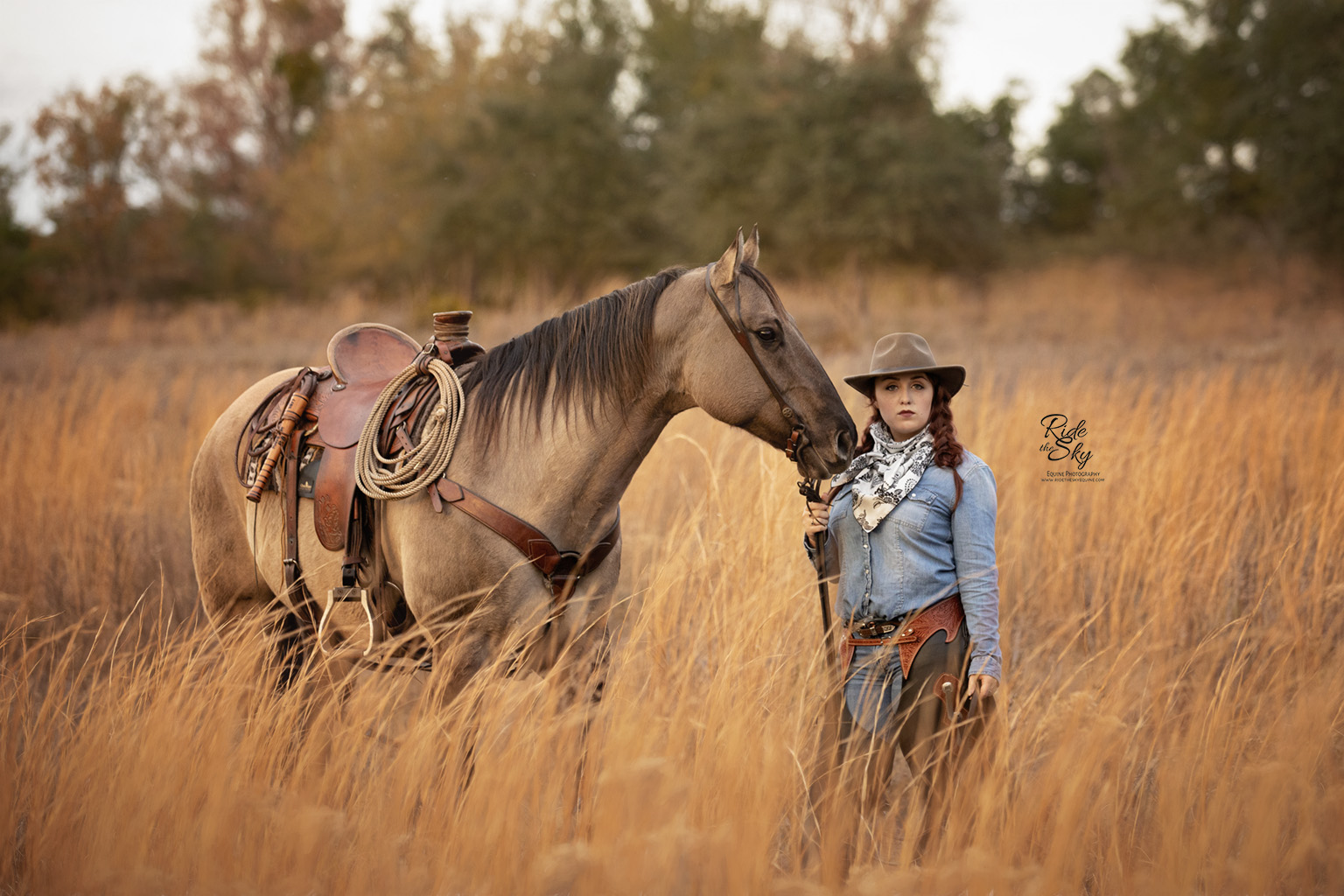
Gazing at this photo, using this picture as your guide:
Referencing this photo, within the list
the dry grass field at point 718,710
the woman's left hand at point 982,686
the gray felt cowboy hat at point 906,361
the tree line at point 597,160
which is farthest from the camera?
the tree line at point 597,160

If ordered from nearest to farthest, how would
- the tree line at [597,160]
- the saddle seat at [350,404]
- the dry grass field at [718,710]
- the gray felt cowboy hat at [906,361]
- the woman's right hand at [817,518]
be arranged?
the dry grass field at [718,710]
the gray felt cowboy hat at [906,361]
the woman's right hand at [817,518]
the saddle seat at [350,404]
the tree line at [597,160]

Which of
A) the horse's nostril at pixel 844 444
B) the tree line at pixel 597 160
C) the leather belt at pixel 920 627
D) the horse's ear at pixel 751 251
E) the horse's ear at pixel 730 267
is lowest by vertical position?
the leather belt at pixel 920 627

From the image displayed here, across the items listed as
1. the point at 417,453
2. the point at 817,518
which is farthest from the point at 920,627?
the point at 417,453

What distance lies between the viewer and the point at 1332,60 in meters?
17.0

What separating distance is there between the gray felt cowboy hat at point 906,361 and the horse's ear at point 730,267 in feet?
1.30

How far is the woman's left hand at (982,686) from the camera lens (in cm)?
197

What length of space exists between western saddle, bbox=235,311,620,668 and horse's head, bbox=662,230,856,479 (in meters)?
0.53

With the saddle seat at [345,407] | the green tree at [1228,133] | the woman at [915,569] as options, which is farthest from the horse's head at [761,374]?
the green tree at [1228,133]

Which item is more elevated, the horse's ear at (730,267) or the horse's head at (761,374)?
the horse's ear at (730,267)

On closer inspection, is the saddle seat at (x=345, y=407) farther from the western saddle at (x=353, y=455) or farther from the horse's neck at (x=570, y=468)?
the horse's neck at (x=570, y=468)

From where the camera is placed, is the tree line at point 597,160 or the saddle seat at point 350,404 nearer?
the saddle seat at point 350,404

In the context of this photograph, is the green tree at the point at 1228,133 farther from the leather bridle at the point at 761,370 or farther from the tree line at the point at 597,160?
the leather bridle at the point at 761,370

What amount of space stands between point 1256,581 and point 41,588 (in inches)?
231

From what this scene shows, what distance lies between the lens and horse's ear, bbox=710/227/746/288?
6.92 feet
